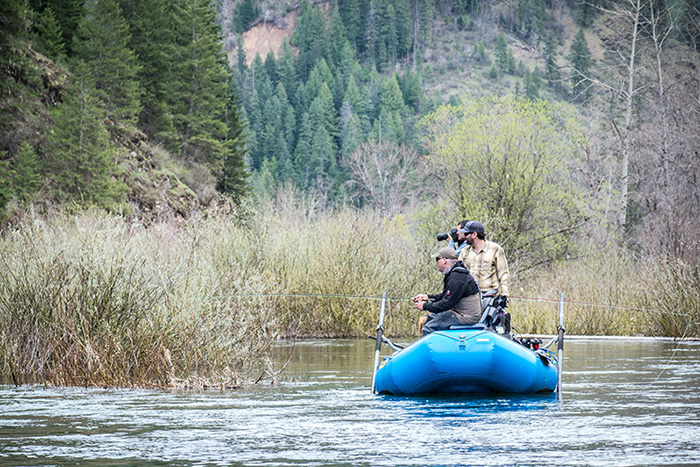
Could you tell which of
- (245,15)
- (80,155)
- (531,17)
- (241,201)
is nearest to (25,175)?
(80,155)

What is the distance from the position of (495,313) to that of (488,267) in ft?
3.59

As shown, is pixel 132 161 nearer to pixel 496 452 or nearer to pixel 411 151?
pixel 496 452

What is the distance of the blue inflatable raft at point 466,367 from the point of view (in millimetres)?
12094

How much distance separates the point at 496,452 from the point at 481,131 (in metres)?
21.7

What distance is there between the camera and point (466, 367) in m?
12.2

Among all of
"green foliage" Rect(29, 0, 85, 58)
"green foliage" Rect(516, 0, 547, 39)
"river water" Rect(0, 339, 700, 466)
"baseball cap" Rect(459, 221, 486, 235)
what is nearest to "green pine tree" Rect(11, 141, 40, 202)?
"green foliage" Rect(29, 0, 85, 58)

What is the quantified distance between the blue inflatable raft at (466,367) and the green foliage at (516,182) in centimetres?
1546

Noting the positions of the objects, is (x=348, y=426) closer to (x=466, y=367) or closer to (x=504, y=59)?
(x=466, y=367)

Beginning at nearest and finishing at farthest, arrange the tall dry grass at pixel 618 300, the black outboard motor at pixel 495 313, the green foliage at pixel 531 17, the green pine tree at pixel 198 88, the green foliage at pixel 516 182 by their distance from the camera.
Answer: the black outboard motor at pixel 495 313, the tall dry grass at pixel 618 300, the green foliage at pixel 516 182, the green pine tree at pixel 198 88, the green foliage at pixel 531 17

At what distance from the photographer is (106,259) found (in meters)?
13.0

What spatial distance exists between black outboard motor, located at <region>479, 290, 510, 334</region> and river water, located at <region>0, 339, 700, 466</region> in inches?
40.8

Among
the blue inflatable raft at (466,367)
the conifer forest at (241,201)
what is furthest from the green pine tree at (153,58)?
the blue inflatable raft at (466,367)

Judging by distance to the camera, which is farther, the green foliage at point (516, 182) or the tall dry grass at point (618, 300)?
the green foliage at point (516, 182)

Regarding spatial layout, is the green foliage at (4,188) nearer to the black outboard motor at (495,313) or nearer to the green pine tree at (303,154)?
the black outboard motor at (495,313)
